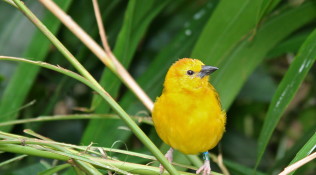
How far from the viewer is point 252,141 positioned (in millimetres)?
3729

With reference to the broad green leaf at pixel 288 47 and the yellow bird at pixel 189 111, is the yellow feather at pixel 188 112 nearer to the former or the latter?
the yellow bird at pixel 189 111

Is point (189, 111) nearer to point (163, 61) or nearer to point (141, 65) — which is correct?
point (163, 61)

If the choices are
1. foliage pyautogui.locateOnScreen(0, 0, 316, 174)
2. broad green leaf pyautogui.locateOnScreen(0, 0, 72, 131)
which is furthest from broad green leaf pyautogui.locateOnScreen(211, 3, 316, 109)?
broad green leaf pyautogui.locateOnScreen(0, 0, 72, 131)

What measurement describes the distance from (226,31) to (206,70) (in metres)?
0.19

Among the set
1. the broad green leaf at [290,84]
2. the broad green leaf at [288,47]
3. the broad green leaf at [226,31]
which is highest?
the broad green leaf at [226,31]

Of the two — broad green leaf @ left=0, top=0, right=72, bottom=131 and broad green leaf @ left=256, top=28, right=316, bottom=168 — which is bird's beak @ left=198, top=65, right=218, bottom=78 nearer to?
broad green leaf @ left=256, top=28, right=316, bottom=168

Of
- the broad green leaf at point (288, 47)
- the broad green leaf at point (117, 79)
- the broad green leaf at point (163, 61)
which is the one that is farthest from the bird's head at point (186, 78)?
the broad green leaf at point (288, 47)

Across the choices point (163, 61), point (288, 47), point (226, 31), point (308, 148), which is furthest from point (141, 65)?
point (308, 148)

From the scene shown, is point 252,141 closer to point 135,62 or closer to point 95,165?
point 135,62

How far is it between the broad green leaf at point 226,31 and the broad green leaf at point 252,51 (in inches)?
3.7

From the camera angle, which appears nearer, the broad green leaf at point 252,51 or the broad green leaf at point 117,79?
the broad green leaf at point 117,79

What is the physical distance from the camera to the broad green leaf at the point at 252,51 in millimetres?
2242

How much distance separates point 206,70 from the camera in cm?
210

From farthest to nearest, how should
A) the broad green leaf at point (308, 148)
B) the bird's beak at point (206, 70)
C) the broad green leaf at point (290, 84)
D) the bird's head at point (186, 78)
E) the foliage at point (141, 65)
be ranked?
1. the bird's head at point (186, 78)
2. the bird's beak at point (206, 70)
3. the broad green leaf at point (290, 84)
4. the foliage at point (141, 65)
5. the broad green leaf at point (308, 148)
